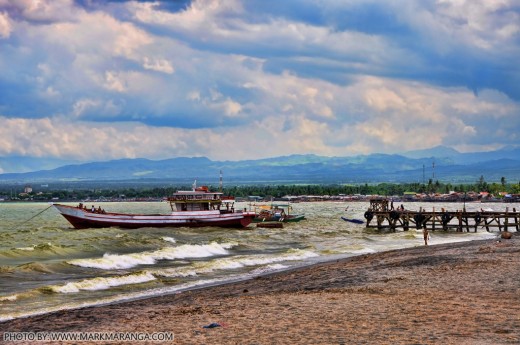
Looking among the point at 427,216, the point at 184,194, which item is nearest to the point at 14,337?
the point at 184,194

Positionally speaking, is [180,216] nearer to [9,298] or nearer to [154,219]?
[154,219]

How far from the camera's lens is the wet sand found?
50.0 feet

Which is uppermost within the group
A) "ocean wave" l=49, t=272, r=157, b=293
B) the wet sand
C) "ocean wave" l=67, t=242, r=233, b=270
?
the wet sand

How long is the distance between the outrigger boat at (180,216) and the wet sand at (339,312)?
2227 inches

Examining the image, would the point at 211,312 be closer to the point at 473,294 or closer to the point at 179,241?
the point at 473,294

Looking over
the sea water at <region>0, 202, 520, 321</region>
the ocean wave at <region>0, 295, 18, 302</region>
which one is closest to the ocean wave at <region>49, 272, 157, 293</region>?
the sea water at <region>0, 202, 520, 321</region>

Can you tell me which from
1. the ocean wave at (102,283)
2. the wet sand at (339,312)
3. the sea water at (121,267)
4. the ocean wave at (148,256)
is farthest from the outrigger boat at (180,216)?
the wet sand at (339,312)

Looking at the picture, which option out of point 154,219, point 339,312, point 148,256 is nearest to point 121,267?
point 148,256

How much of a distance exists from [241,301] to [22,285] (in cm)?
1591

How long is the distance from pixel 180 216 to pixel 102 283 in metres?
52.2

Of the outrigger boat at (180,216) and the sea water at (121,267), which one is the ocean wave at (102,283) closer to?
the sea water at (121,267)

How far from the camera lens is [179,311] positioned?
785 inches

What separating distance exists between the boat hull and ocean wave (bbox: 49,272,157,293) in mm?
49143

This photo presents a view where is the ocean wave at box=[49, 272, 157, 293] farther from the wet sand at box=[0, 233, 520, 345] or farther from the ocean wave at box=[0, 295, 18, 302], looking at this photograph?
the wet sand at box=[0, 233, 520, 345]
